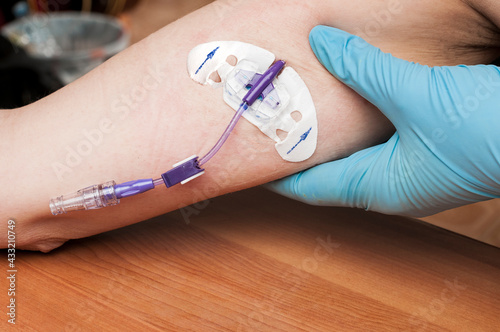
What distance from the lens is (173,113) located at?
0.86 meters

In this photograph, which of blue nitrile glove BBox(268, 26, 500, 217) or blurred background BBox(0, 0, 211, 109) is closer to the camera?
blue nitrile glove BBox(268, 26, 500, 217)

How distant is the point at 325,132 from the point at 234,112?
185mm

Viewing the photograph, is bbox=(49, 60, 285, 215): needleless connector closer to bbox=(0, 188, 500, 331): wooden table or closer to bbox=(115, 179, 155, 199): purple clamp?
bbox=(115, 179, 155, 199): purple clamp

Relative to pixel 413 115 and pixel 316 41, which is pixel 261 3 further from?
pixel 413 115

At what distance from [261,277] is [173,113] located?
0.37 metres

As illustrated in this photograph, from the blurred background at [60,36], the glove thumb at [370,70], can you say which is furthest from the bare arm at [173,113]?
the blurred background at [60,36]

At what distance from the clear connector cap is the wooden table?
0.15 metres

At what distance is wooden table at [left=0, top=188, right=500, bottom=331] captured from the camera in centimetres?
83

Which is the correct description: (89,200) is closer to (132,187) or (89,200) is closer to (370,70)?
(132,187)

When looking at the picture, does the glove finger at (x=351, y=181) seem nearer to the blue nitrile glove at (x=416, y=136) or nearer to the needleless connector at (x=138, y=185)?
the blue nitrile glove at (x=416, y=136)

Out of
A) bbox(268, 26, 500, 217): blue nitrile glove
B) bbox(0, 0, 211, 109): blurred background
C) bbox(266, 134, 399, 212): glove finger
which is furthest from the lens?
bbox(0, 0, 211, 109): blurred background

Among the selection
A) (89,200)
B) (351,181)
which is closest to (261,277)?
(351,181)

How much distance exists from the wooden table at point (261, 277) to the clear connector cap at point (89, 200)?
6.0 inches

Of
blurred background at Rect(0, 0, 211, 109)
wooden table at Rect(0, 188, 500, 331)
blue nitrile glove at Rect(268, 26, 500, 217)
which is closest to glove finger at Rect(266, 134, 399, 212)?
blue nitrile glove at Rect(268, 26, 500, 217)
